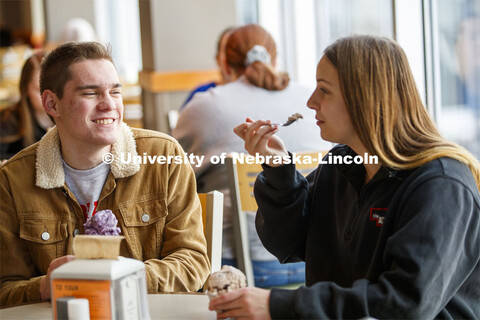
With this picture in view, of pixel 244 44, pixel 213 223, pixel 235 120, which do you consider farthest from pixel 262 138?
pixel 244 44

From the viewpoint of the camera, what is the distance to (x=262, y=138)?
1.43 meters

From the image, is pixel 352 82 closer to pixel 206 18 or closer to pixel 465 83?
pixel 206 18

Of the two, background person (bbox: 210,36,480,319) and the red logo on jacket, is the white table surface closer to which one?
background person (bbox: 210,36,480,319)

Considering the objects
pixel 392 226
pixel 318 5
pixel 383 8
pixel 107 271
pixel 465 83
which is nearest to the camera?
pixel 107 271

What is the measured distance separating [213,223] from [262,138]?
285mm

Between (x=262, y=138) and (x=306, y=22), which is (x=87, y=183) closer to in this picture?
(x=262, y=138)

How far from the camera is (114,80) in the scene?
1568 mm

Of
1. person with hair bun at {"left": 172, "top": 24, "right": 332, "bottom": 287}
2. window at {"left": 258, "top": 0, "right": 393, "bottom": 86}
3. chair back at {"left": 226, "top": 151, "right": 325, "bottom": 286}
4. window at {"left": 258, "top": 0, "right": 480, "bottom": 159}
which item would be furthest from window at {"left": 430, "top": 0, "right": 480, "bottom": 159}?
chair back at {"left": 226, "top": 151, "right": 325, "bottom": 286}

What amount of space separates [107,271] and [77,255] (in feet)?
0.31

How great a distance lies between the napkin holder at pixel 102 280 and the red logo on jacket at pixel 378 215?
0.49 metres

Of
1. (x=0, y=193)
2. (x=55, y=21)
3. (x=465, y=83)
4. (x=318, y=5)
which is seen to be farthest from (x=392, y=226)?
(x=55, y=21)

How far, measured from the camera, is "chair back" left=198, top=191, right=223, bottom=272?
→ 1.58 m

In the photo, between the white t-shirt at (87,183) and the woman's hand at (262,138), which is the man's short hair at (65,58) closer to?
the white t-shirt at (87,183)

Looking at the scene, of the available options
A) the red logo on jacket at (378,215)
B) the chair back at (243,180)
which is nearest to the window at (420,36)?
the chair back at (243,180)
